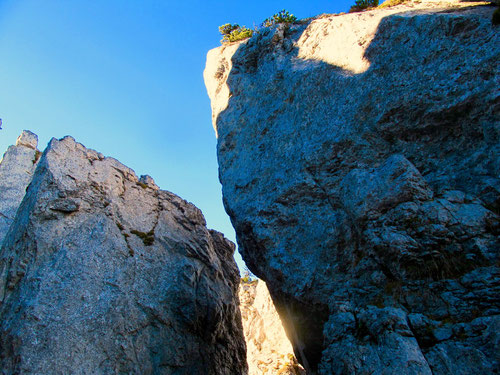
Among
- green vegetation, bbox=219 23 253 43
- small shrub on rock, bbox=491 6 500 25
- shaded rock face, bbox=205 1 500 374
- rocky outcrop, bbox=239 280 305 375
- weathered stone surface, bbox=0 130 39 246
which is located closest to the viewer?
shaded rock face, bbox=205 1 500 374

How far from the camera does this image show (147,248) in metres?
20.0

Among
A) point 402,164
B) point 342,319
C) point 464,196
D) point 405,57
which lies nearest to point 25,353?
point 342,319

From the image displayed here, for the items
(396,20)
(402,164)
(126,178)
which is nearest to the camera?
(402,164)

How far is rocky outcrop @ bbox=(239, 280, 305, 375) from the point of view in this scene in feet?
89.4

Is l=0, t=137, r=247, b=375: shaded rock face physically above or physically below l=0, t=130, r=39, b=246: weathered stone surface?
below

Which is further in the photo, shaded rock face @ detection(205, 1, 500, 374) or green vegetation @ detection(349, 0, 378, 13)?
green vegetation @ detection(349, 0, 378, 13)

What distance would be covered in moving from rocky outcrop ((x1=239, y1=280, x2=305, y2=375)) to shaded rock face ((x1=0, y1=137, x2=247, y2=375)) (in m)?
6.46

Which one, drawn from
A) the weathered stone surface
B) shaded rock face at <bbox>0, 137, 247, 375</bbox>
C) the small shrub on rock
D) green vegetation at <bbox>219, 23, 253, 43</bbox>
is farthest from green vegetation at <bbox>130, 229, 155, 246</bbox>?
green vegetation at <bbox>219, 23, 253, 43</bbox>

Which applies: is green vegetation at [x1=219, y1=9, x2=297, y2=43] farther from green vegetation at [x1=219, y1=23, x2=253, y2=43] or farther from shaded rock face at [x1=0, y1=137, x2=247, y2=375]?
shaded rock face at [x1=0, y1=137, x2=247, y2=375]

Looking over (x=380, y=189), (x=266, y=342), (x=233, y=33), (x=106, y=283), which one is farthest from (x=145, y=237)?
(x=233, y=33)

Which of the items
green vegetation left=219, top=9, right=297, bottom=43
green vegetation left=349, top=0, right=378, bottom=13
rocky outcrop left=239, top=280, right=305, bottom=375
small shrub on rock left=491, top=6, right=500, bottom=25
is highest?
green vegetation left=219, top=9, right=297, bottom=43

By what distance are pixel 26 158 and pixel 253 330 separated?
30.3m

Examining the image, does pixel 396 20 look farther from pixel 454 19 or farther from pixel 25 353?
pixel 25 353

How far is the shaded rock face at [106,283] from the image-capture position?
1445 centimetres
